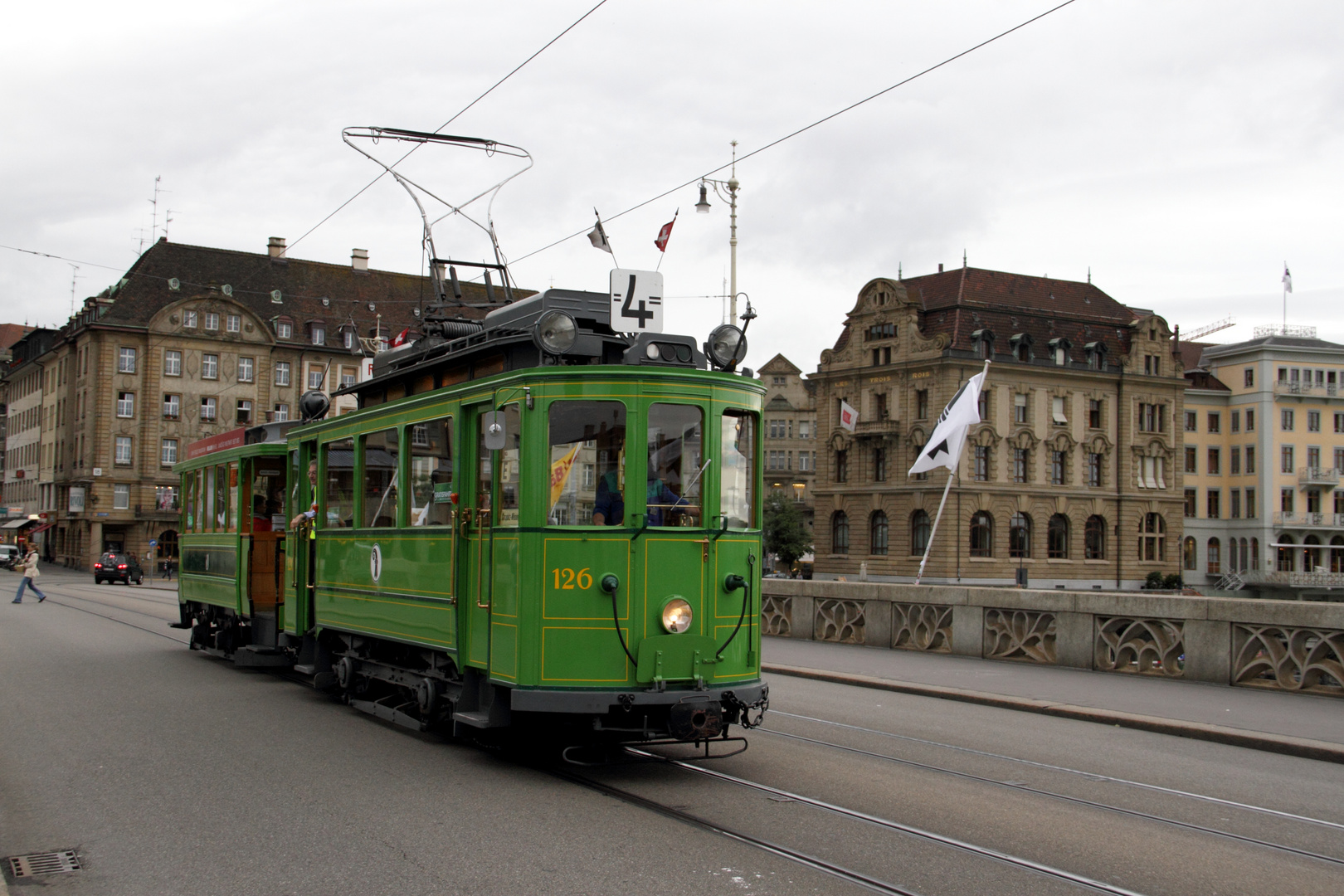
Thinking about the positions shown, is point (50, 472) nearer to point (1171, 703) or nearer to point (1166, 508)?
point (1166, 508)

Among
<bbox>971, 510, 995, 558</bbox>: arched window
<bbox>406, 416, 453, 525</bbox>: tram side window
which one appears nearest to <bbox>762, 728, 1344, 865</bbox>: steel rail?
<bbox>406, 416, 453, 525</bbox>: tram side window

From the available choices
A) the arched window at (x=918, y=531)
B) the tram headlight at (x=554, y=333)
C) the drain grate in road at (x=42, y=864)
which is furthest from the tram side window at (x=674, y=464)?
the arched window at (x=918, y=531)

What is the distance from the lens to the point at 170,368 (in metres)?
71.0

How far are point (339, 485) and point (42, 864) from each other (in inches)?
233

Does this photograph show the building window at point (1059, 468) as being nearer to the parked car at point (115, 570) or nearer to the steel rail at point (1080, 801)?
the parked car at point (115, 570)

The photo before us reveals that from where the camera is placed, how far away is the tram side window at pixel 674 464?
8773 mm

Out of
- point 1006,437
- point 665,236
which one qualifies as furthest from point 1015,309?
point 665,236

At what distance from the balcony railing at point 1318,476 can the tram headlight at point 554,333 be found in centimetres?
8685

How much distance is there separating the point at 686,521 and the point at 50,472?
81.6 metres

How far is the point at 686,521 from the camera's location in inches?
348

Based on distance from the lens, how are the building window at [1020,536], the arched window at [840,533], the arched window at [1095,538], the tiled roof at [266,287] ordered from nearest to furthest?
the tiled roof at [266,287], the building window at [1020,536], the arched window at [1095,538], the arched window at [840,533]

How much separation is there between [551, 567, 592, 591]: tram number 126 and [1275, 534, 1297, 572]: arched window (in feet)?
282

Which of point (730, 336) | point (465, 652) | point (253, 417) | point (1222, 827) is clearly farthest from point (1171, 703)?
point (253, 417)

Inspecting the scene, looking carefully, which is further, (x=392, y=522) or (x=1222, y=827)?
(x=392, y=522)
